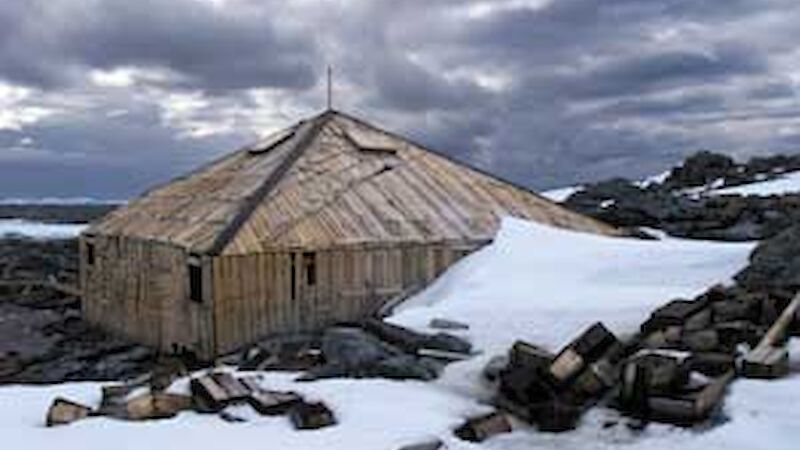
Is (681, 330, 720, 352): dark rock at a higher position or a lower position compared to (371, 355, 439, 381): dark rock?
higher

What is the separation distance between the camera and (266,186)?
2636 cm

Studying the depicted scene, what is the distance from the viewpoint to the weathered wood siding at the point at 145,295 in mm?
24344

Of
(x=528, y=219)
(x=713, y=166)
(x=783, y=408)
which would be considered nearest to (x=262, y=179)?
(x=528, y=219)

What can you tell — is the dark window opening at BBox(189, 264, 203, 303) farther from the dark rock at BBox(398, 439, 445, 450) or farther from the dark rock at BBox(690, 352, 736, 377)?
the dark rock at BBox(690, 352, 736, 377)

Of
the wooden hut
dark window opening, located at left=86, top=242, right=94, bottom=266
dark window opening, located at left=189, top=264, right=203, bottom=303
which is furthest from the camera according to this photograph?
dark window opening, located at left=86, top=242, right=94, bottom=266

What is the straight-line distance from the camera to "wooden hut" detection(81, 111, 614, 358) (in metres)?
23.9

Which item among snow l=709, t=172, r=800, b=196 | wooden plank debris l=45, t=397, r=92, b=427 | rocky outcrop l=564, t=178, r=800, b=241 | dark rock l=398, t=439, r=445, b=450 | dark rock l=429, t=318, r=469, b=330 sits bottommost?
dark rock l=398, t=439, r=445, b=450

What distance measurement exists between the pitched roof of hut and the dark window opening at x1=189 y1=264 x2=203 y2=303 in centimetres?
42

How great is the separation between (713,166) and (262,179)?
126 ft

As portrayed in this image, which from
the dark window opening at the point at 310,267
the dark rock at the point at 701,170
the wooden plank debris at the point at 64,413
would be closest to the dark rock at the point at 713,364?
the wooden plank debris at the point at 64,413

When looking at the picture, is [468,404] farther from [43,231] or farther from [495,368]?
[43,231]

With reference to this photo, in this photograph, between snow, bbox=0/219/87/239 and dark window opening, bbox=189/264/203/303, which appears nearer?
dark window opening, bbox=189/264/203/303

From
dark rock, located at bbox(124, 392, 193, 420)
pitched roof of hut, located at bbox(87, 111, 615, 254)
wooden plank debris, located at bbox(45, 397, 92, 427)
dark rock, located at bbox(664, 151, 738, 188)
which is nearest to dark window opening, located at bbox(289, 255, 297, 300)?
pitched roof of hut, located at bbox(87, 111, 615, 254)

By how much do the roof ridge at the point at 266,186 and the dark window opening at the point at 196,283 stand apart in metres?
0.67
